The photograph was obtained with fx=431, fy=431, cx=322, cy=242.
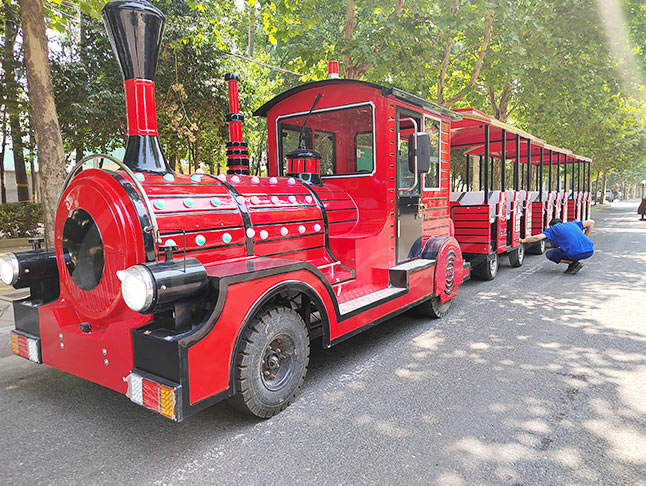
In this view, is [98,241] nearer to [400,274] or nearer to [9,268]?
[9,268]

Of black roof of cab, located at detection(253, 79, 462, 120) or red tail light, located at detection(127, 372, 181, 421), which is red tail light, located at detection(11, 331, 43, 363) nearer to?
red tail light, located at detection(127, 372, 181, 421)

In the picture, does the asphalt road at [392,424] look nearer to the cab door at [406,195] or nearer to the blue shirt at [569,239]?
the cab door at [406,195]

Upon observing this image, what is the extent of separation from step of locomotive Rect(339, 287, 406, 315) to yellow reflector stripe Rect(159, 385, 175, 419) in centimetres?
152

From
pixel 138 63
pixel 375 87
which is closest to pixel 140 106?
pixel 138 63

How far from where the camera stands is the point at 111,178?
2617mm

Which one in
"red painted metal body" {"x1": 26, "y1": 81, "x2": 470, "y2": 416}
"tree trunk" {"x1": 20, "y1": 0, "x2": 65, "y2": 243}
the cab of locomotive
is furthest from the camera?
Result: "tree trunk" {"x1": 20, "y1": 0, "x2": 65, "y2": 243}

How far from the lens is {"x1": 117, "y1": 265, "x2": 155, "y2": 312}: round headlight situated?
208 centimetres

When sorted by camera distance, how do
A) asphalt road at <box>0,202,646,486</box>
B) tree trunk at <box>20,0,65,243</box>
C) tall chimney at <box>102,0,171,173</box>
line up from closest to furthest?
asphalt road at <box>0,202,646,486</box>, tall chimney at <box>102,0,171,173</box>, tree trunk at <box>20,0,65,243</box>

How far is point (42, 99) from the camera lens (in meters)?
5.20

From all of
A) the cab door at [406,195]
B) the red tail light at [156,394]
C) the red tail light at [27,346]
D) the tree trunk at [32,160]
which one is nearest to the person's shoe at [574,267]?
the cab door at [406,195]

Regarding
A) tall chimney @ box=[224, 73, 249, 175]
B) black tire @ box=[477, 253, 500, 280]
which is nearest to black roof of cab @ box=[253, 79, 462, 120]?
tall chimney @ box=[224, 73, 249, 175]

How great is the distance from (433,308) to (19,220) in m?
11.2

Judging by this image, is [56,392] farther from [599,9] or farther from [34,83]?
[599,9]

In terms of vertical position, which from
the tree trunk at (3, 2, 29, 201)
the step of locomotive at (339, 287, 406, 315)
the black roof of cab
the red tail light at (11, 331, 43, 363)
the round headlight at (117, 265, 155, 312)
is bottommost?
the red tail light at (11, 331, 43, 363)
